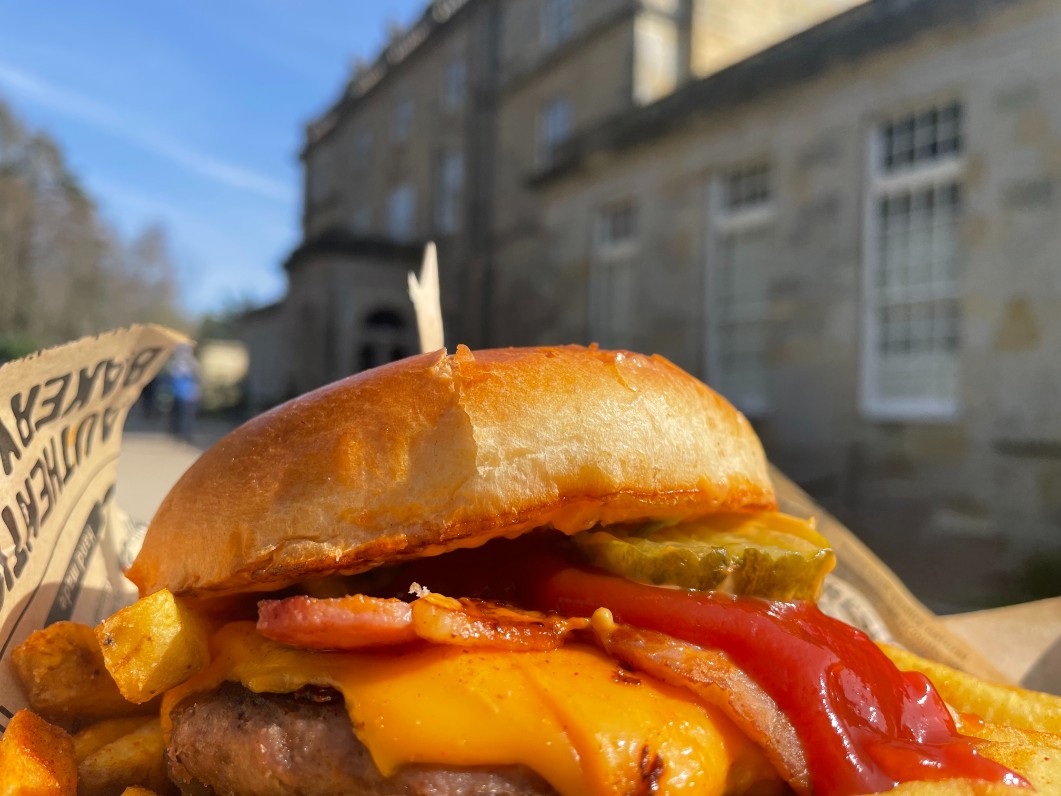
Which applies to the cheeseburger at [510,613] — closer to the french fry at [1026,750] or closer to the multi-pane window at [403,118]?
the french fry at [1026,750]

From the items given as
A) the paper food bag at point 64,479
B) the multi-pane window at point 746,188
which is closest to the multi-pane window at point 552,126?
the multi-pane window at point 746,188

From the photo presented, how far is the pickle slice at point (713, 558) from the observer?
1563mm

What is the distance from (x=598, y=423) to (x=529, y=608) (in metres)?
0.45

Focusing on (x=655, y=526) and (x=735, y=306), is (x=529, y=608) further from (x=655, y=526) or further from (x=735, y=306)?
(x=735, y=306)

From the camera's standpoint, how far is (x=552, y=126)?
58.0 ft

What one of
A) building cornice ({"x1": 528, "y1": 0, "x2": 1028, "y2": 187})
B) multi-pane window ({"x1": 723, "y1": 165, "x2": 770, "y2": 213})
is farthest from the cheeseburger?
multi-pane window ({"x1": 723, "y1": 165, "x2": 770, "y2": 213})

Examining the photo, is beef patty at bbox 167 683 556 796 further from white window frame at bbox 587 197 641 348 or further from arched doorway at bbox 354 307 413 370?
arched doorway at bbox 354 307 413 370

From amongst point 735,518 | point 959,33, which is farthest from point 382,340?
point 735,518

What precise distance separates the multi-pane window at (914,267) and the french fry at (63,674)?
7.68 meters

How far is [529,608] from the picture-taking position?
64.5 inches

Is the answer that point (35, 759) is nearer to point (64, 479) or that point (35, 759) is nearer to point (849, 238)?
point (64, 479)

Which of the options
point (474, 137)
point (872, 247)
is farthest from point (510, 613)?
point (474, 137)

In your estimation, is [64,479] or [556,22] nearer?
[64,479]

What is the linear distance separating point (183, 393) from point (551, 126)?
10534 mm
